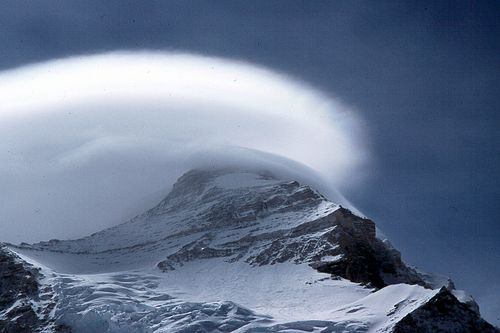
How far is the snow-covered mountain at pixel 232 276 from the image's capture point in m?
62.0

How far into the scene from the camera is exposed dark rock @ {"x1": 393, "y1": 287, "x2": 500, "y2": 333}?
184 ft

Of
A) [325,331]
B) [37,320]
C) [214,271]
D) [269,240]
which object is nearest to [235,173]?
[269,240]

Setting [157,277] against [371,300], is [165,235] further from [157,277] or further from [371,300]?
[371,300]

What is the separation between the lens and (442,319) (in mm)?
57281

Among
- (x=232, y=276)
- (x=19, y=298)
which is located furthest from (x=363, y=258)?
(x=19, y=298)

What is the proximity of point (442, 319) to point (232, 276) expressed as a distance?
1422 inches

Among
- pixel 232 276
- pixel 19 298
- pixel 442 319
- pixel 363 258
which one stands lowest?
pixel 19 298

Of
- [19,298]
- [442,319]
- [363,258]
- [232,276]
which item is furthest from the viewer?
[363,258]

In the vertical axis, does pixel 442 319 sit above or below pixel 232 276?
below

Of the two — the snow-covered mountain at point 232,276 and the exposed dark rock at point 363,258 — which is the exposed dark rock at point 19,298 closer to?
the snow-covered mountain at point 232,276

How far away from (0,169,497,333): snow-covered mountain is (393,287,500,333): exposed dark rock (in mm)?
93

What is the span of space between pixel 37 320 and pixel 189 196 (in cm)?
6992

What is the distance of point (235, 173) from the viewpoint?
15075cm

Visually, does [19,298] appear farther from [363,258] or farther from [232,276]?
[363,258]
